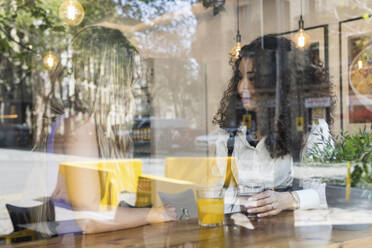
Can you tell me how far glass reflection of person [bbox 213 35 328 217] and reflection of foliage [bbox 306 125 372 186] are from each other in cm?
12

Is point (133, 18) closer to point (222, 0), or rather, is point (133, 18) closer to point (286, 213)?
point (222, 0)

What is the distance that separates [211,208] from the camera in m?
1.20

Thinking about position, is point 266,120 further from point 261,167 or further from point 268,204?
point 268,204

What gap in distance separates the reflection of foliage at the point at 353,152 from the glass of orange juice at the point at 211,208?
349 millimetres

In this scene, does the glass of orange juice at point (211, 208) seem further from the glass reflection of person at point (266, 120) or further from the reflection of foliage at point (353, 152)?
the reflection of foliage at point (353, 152)

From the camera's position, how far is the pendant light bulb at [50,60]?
4678 mm

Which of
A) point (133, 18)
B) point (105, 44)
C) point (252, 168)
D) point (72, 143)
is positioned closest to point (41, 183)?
point (72, 143)

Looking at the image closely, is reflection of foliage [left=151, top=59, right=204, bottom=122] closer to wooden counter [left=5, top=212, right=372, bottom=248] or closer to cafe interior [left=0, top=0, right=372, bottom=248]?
cafe interior [left=0, top=0, right=372, bottom=248]

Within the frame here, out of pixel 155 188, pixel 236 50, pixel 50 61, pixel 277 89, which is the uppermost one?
pixel 50 61

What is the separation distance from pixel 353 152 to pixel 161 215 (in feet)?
2.01

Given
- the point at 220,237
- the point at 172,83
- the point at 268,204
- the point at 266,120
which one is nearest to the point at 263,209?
the point at 268,204

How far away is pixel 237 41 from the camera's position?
1.44 metres

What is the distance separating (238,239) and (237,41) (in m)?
0.71

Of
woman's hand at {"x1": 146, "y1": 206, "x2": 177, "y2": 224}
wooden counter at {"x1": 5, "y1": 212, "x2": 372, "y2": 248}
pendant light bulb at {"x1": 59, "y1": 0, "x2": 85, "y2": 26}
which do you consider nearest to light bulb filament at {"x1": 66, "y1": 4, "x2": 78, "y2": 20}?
pendant light bulb at {"x1": 59, "y1": 0, "x2": 85, "y2": 26}
